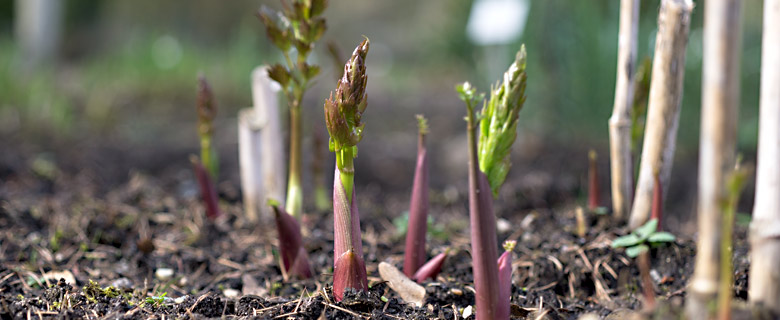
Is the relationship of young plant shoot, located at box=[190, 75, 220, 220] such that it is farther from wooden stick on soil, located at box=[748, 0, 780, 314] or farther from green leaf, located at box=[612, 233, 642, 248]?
wooden stick on soil, located at box=[748, 0, 780, 314]

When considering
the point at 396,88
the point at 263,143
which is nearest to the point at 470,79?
Answer: the point at 396,88

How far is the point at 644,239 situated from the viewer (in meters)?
1.47

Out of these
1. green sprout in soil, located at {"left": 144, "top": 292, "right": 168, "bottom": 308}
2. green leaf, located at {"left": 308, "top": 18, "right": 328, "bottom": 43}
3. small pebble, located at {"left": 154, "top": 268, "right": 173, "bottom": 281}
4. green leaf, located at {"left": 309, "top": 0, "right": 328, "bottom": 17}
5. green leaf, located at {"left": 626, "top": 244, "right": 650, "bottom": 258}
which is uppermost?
green leaf, located at {"left": 309, "top": 0, "right": 328, "bottom": 17}

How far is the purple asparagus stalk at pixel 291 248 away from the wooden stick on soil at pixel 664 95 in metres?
0.93

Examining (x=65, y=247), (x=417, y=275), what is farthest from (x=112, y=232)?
(x=417, y=275)

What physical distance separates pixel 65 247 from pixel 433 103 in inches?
173

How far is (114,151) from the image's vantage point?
3607 millimetres

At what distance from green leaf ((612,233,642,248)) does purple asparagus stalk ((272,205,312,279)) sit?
82 centimetres

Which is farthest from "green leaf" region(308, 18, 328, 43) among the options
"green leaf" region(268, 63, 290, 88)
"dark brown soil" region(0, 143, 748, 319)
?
"dark brown soil" region(0, 143, 748, 319)

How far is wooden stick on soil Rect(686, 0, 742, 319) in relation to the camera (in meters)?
0.77

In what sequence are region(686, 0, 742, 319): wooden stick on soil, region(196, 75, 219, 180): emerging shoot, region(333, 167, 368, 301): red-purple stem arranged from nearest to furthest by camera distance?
region(686, 0, 742, 319): wooden stick on soil
region(333, 167, 368, 301): red-purple stem
region(196, 75, 219, 180): emerging shoot

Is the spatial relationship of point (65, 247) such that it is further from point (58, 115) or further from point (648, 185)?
point (58, 115)

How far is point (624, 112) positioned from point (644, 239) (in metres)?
0.35

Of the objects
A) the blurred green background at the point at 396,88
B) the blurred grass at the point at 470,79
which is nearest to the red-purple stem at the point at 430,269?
the blurred green background at the point at 396,88
